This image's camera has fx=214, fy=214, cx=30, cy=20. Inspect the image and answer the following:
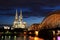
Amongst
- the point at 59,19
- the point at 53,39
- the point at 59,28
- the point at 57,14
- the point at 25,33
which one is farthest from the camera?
the point at 25,33

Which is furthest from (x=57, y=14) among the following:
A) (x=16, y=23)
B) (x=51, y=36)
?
(x=16, y=23)

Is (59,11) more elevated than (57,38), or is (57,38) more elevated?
(59,11)

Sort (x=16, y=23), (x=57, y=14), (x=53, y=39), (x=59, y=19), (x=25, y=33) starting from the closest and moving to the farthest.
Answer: (x=53, y=39), (x=59, y=19), (x=57, y=14), (x=25, y=33), (x=16, y=23)

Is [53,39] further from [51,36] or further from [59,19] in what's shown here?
[59,19]

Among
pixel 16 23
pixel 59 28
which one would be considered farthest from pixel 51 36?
pixel 16 23

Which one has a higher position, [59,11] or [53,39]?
[59,11]

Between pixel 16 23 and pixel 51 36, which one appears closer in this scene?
pixel 51 36

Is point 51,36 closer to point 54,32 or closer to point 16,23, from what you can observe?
point 54,32

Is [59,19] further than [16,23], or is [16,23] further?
[16,23]

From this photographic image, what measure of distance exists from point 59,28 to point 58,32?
650 millimetres

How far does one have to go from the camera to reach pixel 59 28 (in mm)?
13250

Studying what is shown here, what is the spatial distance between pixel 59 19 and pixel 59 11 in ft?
8.16

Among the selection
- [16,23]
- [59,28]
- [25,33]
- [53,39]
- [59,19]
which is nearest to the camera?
[59,28]

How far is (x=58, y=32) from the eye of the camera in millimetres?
13836
